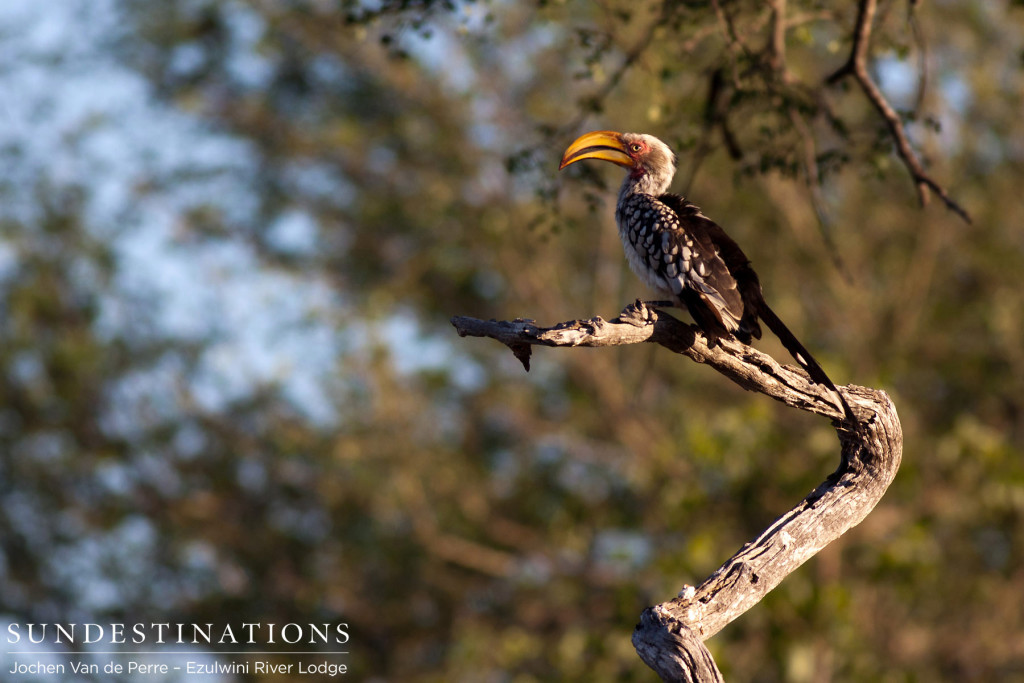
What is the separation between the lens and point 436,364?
515 inches

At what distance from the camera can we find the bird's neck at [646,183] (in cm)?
503

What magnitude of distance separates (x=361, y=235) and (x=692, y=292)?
978cm

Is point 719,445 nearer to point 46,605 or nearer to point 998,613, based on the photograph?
point 998,613

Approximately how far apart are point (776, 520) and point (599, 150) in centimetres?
241

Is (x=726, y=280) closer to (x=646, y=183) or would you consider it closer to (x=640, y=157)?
(x=646, y=183)

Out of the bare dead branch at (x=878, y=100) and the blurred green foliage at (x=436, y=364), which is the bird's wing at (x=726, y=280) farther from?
the blurred green foliage at (x=436, y=364)

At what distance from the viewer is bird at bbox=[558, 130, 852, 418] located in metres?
3.73

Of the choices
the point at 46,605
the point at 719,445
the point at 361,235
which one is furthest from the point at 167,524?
the point at 719,445

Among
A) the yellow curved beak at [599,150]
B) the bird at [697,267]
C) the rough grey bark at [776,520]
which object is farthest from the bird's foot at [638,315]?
the yellow curved beak at [599,150]

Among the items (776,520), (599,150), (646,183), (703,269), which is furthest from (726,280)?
(599,150)

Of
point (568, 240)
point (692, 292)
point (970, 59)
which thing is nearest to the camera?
point (692, 292)

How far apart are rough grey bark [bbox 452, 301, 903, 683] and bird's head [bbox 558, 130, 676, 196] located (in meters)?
1.53

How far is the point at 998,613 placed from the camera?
11.4 meters

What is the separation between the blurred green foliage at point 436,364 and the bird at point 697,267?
6271 mm
